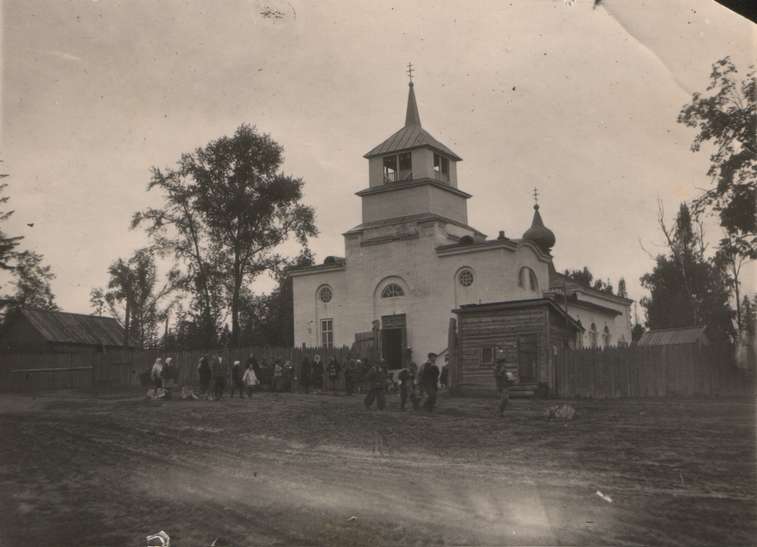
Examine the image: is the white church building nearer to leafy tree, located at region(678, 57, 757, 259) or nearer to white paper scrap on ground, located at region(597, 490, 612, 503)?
leafy tree, located at region(678, 57, 757, 259)

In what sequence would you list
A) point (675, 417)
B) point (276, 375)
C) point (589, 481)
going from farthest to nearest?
point (276, 375) < point (675, 417) < point (589, 481)

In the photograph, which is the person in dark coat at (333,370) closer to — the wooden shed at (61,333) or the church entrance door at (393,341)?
the church entrance door at (393,341)

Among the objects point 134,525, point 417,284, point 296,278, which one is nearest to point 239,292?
point 296,278

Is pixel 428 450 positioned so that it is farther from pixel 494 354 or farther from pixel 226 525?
pixel 494 354

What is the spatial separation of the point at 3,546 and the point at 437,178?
1341 inches

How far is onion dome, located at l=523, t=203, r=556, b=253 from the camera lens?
164 feet

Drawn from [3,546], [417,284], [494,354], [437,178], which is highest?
[437,178]

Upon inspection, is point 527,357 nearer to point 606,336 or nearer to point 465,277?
point 465,277

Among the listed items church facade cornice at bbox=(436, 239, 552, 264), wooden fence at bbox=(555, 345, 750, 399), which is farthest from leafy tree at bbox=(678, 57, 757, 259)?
church facade cornice at bbox=(436, 239, 552, 264)

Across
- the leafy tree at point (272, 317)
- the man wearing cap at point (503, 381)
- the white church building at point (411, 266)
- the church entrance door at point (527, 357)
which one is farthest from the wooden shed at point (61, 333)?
the man wearing cap at point (503, 381)

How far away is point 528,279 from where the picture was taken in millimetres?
37594

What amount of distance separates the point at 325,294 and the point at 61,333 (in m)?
13.8

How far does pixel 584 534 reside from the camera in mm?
8008

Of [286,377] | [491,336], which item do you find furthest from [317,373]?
[491,336]
